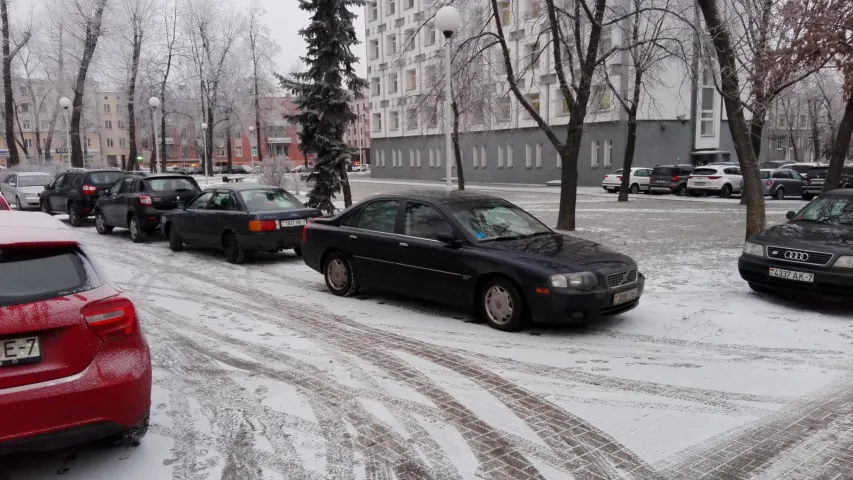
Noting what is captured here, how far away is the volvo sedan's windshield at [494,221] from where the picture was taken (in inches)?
297

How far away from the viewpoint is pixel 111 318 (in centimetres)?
368

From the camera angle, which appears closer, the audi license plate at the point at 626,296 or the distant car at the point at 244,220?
the audi license plate at the point at 626,296

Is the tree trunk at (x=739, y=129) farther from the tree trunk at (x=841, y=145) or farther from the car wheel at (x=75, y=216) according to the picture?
the car wheel at (x=75, y=216)

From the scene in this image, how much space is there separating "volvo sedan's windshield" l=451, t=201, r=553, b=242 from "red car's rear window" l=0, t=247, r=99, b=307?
4.43 metres

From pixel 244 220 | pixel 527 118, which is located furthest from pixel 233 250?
pixel 527 118

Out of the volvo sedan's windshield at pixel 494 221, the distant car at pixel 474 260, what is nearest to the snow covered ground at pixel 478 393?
the distant car at pixel 474 260

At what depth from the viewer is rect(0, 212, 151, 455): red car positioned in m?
3.36

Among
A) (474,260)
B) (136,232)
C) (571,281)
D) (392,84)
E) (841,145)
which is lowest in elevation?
(136,232)

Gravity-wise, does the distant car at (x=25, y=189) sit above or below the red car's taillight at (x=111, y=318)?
above

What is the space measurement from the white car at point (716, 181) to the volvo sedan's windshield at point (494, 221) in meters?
25.3

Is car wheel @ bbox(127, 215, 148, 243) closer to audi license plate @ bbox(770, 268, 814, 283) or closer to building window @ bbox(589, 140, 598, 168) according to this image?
audi license plate @ bbox(770, 268, 814, 283)

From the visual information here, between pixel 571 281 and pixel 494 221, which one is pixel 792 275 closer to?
pixel 571 281

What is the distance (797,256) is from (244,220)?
335 inches

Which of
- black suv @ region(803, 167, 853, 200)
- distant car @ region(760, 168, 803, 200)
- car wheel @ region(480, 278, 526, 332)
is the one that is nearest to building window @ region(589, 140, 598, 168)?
distant car @ region(760, 168, 803, 200)
